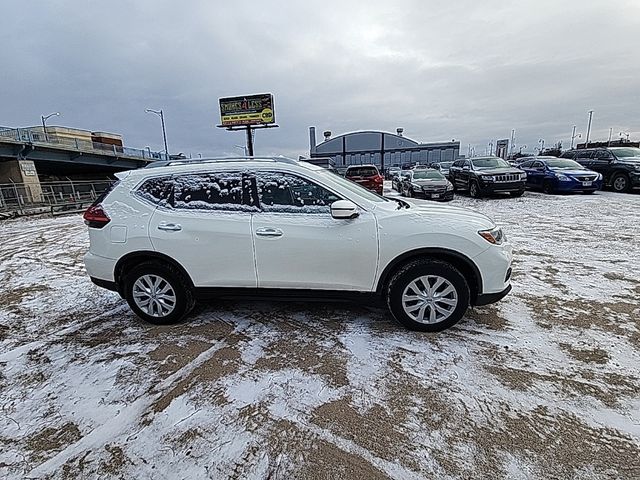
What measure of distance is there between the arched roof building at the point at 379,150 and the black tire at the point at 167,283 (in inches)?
2139

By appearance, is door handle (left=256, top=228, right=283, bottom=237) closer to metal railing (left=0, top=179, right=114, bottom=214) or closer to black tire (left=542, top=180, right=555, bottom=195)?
metal railing (left=0, top=179, right=114, bottom=214)

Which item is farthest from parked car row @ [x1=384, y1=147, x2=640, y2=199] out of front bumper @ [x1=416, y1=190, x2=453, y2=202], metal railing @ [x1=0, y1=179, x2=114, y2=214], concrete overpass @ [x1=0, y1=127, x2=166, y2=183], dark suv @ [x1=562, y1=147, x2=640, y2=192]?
concrete overpass @ [x1=0, y1=127, x2=166, y2=183]

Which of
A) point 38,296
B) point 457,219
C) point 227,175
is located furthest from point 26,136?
point 457,219

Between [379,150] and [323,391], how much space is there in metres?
60.8

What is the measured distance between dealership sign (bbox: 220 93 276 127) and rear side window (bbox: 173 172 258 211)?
1391 inches

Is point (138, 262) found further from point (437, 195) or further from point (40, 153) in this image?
point (40, 153)

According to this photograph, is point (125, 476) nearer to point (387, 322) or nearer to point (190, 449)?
point (190, 449)

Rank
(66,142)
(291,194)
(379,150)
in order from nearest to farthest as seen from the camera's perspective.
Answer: (291,194), (66,142), (379,150)

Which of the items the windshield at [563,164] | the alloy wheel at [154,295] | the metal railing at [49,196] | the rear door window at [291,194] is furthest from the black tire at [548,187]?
the metal railing at [49,196]

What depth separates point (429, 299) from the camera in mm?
3354

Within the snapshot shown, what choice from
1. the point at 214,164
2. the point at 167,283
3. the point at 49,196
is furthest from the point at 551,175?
the point at 49,196

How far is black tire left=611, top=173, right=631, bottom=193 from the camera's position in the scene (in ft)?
44.8

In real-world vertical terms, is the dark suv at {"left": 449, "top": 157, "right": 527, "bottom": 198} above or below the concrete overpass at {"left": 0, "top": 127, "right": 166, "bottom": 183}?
below

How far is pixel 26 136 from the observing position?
1058 inches
